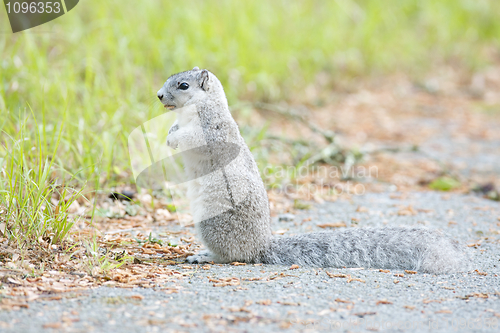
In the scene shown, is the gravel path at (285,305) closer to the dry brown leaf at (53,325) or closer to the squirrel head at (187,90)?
the dry brown leaf at (53,325)

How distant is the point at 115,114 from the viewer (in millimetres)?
4496

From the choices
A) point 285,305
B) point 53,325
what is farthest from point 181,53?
point 53,325

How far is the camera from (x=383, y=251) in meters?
2.84

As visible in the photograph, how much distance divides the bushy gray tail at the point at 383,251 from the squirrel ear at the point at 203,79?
110 centimetres

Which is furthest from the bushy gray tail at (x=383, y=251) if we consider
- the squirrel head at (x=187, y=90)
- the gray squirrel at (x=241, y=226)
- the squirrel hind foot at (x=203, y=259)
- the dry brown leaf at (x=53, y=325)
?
the dry brown leaf at (x=53, y=325)

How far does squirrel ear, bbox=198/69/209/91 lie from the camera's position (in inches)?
123

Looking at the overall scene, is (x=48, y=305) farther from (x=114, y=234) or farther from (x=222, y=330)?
(x=114, y=234)

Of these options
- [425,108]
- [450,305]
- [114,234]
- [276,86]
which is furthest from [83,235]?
[425,108]

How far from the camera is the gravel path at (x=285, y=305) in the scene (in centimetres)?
206

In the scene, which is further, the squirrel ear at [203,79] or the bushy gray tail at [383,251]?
the squirrel ear at [203,79]

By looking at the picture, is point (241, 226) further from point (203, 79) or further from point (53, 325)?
point (53, 325)

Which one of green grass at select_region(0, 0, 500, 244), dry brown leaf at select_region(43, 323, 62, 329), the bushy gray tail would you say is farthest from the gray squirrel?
dry brown leaf at select_region(43, 323, 62, 329)

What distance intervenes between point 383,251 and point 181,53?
12.8 ft

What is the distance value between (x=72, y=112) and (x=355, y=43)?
534 centimetres
